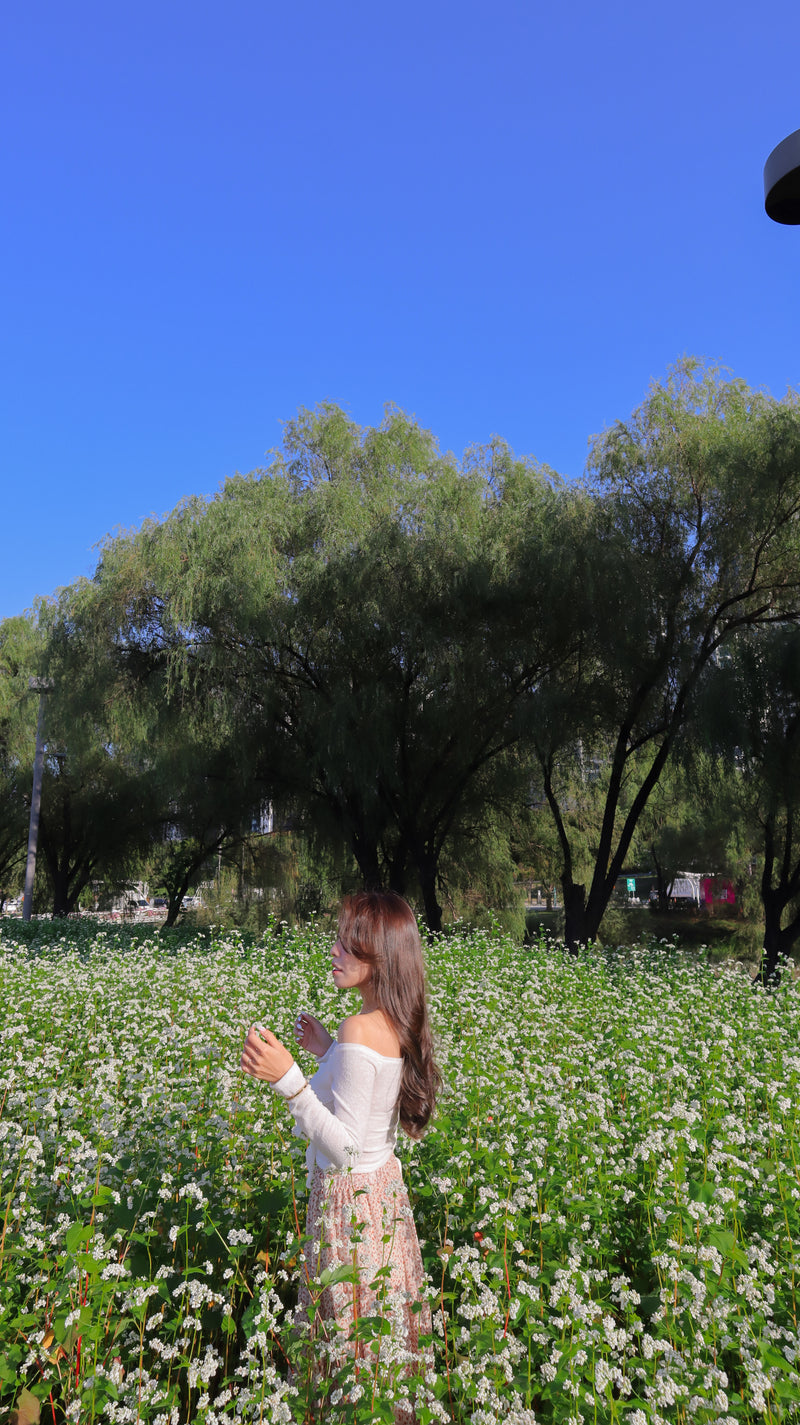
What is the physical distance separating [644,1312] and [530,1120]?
39.4 inches

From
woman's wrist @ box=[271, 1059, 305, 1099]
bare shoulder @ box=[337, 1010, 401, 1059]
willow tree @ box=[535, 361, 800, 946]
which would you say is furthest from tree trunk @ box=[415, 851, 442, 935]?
woman's wrist @ box=[271, 1059, 305, 1099]

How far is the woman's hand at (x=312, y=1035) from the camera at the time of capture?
2.62 m

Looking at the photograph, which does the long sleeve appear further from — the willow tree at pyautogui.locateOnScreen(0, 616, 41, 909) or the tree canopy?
the willow tree at pyautogui.locateOnScreen(0, 616, 41, 909)

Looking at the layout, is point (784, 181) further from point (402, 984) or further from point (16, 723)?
point (16, 723)

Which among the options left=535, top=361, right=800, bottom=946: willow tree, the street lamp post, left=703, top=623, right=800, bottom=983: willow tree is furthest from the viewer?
left=535, top=361, right=800, bottom=946: willow tree

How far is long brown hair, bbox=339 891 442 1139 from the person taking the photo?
7.73ft

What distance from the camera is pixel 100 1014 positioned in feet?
19.6

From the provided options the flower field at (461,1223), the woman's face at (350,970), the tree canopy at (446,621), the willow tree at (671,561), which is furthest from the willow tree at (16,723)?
the woman's face at (350,970)

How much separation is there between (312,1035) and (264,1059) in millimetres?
463

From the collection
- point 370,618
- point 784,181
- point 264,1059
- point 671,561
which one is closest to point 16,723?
point 370,618

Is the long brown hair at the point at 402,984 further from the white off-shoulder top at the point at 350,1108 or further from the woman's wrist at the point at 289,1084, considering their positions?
the woman's wrist at the point at 289,1084

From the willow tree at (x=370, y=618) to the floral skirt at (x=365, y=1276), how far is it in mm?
10300

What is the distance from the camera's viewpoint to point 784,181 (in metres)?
1.92

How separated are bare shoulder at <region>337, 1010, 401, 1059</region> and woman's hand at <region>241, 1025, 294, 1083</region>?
0.16m
